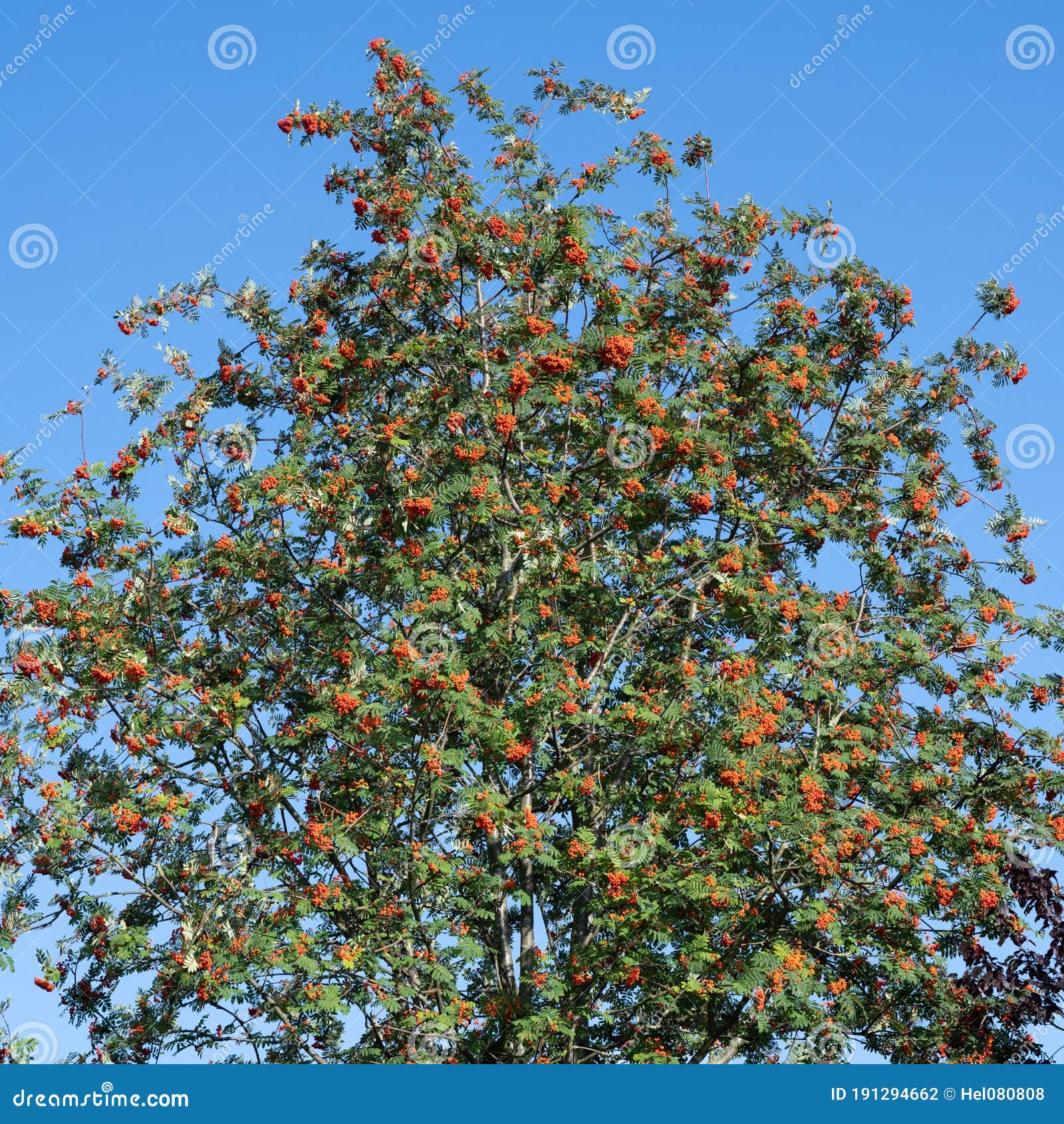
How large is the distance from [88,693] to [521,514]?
4371 millimetres

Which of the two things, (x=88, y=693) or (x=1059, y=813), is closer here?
(x=88, y=693)

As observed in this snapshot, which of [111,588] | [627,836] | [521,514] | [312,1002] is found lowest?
[312,1002]

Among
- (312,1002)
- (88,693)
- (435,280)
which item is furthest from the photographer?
(435,280)

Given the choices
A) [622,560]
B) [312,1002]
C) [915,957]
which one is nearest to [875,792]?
[915,957]

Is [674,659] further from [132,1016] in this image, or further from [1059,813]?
[132,1016]

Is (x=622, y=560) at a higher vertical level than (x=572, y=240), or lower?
lower

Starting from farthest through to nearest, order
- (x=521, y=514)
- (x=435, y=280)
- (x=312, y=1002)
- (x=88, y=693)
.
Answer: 1. (x=435, y=280)
2. (x=521, y=514)
3. (x=88, y=693)
4. (x=312, y=1002)

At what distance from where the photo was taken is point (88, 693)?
11.4 meters

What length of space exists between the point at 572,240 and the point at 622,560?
3.31 meters

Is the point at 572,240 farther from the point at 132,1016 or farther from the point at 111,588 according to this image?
the point at 132,1016

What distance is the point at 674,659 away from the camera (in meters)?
12.9

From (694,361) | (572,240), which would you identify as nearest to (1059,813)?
(694,361)

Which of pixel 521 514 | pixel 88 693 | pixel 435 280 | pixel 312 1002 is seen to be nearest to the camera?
pixel 312 1002

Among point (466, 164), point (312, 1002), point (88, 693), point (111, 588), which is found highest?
point (466, 164)
